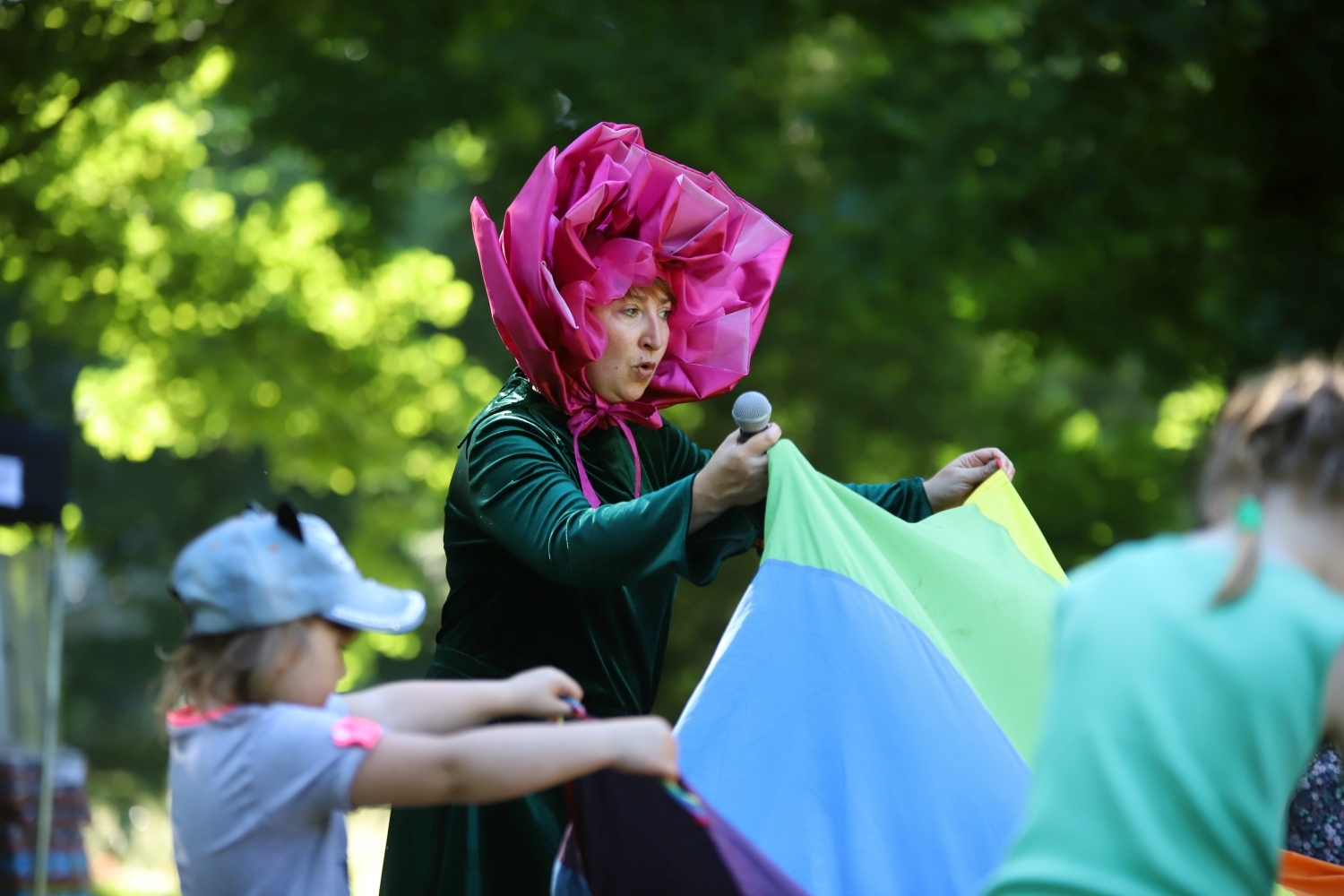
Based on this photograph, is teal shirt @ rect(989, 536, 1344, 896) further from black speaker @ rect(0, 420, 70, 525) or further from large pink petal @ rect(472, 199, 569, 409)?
black speaker @ rect(0, 420, 70, 525)

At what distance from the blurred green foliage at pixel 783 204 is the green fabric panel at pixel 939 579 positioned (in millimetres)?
5311

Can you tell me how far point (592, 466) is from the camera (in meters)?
3.08

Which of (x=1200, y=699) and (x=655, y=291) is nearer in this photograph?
(x=1200, y=699)

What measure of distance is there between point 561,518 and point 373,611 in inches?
17.0

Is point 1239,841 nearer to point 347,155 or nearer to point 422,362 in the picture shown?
point 347,155

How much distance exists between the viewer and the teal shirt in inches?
67.9

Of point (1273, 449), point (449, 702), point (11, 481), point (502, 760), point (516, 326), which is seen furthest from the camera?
point (11, 481)

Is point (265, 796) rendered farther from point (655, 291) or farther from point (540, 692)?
point (655, 291)

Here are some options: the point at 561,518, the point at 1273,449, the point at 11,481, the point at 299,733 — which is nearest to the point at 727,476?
the point at 561,518

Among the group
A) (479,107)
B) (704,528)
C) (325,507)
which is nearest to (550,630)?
(704,528)

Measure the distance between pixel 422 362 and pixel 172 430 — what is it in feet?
6.72

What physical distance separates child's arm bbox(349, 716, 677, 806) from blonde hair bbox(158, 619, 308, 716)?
221 mm

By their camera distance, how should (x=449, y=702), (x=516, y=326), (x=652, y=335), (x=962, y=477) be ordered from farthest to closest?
(x=962, y=477)
(x=652, y=335)
(x=516, y=326)
(x=449, y=702)

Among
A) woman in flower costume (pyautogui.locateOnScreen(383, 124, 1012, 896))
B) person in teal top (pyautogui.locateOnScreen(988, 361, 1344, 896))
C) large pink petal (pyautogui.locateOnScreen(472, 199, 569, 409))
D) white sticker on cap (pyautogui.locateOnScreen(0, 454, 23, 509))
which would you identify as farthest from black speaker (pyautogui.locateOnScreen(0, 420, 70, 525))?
person in teal top (pyautogui.locateOnScreen(988, 361, 1344, 896))
